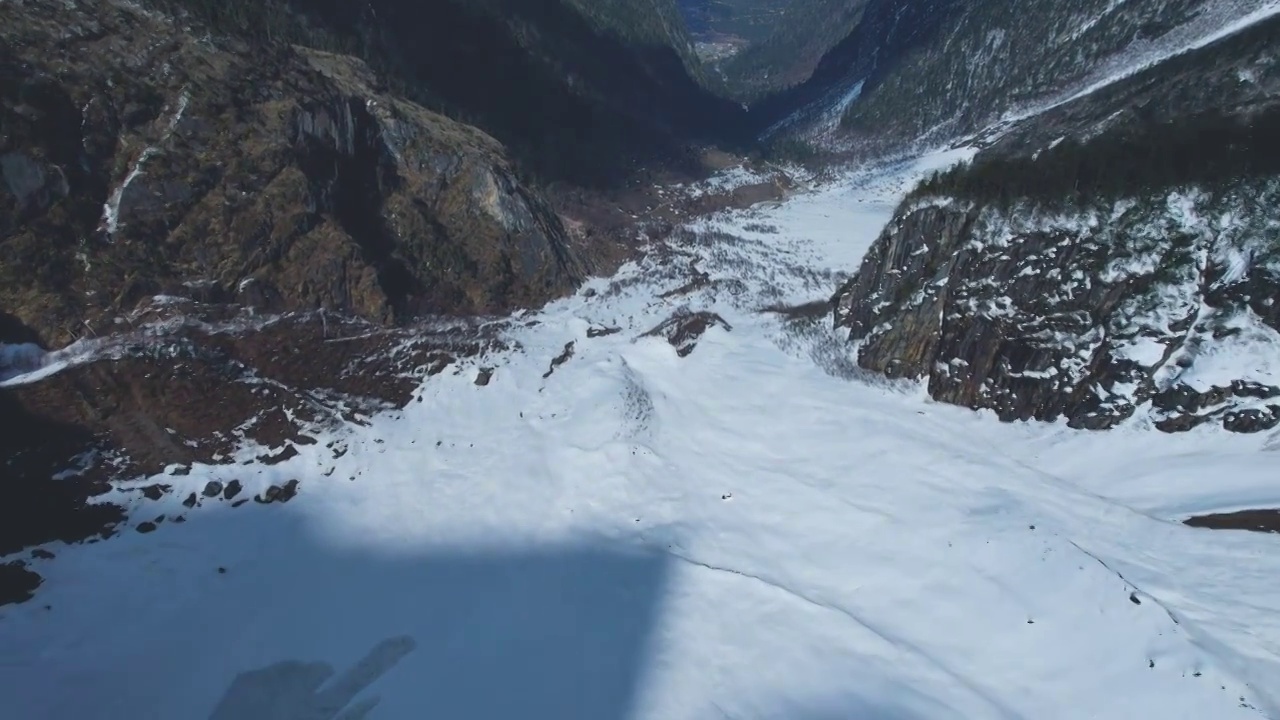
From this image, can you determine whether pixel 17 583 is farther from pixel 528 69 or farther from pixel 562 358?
pixel 528 69

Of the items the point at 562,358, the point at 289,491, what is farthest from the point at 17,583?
the point at 562,358

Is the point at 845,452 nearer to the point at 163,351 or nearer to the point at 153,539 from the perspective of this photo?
the point at 153,539

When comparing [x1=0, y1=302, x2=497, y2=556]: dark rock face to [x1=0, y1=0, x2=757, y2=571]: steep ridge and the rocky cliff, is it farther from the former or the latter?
the rocky cliff

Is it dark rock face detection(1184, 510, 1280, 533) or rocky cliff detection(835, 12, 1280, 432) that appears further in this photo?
rocky cliff detection(835, 12, 1280, 432)

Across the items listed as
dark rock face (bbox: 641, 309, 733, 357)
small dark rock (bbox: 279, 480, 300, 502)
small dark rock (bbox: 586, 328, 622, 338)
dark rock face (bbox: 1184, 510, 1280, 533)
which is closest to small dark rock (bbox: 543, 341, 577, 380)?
small dark rock (bbox: 586, 328, 622, 338)

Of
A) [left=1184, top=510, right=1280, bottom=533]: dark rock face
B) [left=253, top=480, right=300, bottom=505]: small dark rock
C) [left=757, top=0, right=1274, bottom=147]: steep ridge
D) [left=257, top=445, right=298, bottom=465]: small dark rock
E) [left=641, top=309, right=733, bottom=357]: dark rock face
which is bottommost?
[left=253, top=480, right=300, bottom=505]: small dark rock

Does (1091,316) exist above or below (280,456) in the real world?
above
